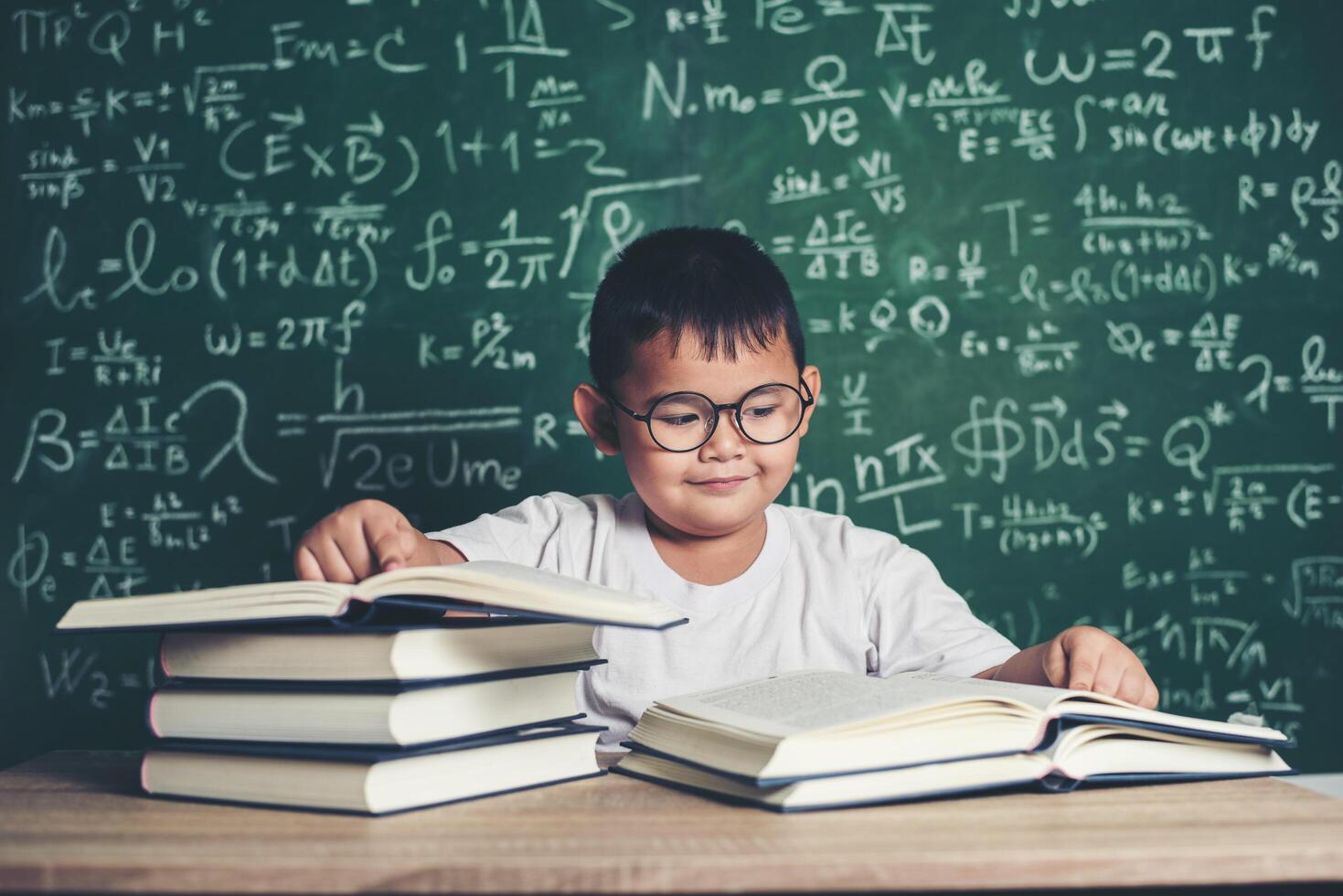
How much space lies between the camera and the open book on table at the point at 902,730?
794 millimetres

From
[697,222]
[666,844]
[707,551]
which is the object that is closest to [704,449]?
[707,551]

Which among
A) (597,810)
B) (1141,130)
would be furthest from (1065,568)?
(597,810)

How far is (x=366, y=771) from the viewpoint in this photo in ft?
2.55

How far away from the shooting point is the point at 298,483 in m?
2.56

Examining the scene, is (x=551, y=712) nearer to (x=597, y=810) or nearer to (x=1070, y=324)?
(x=597, y=810)

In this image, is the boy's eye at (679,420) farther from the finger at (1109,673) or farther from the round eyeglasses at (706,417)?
the finger at (1109,673)

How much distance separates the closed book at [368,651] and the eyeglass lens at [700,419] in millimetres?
562

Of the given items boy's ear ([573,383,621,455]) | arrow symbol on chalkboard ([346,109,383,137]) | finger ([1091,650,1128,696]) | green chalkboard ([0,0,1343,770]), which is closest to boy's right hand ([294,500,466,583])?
boy's ear ([573,383,621,455])

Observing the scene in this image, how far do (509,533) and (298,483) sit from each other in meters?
1.10

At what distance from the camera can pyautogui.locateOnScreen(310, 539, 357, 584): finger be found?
1.06m

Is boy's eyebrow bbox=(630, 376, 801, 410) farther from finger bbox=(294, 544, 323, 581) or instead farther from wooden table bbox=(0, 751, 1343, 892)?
wooden table bbox=(0, 751, 1343, 892)

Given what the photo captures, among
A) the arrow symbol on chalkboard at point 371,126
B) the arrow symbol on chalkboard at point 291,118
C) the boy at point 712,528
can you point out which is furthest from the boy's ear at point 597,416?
the arrow symbol on chalkboard at point 291,118

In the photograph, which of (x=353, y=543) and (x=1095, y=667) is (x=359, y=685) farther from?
(x=1095, y=667)

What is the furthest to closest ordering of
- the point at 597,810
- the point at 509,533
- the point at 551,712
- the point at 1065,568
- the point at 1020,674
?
the point at 1065,568 < the point at 509,533 < the point at 1020,674 < the point at 551,712 < the point at 597,810
